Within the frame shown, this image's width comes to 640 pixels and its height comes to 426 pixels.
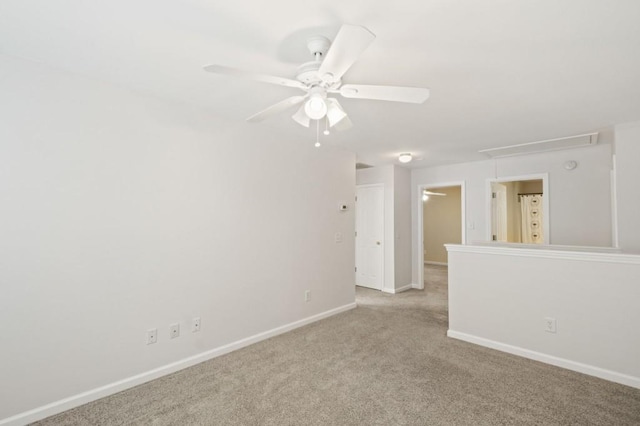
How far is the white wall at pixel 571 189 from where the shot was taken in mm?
3799

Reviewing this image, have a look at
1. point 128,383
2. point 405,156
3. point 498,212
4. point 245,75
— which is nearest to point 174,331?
point 128,383

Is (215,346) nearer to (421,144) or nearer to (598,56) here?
(421,144)

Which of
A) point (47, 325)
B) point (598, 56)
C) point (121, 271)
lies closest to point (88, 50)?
point (121, 271)

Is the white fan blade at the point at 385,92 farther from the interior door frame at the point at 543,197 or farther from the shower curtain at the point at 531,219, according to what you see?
the shower curtain at the point at 531,219

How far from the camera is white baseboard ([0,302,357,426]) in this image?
6.21ft

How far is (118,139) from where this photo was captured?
7.50ft

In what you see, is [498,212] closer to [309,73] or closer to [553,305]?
[553,305]

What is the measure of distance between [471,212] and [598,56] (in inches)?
135

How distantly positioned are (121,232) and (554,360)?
4022mm

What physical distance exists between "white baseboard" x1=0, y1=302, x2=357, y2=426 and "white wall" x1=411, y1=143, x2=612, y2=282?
392 cm

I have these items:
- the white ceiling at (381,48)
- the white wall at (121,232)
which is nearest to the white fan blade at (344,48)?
the white ceiling at (381,48)

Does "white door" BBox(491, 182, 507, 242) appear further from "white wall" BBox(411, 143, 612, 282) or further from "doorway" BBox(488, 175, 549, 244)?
"doorway" BBox(488, 175, 549, 244)

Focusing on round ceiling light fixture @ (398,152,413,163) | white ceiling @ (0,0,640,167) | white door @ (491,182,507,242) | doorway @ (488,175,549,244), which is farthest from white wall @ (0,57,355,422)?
doorway @ (488,175,549,244)

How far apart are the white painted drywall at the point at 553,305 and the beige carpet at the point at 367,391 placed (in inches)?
6.6
